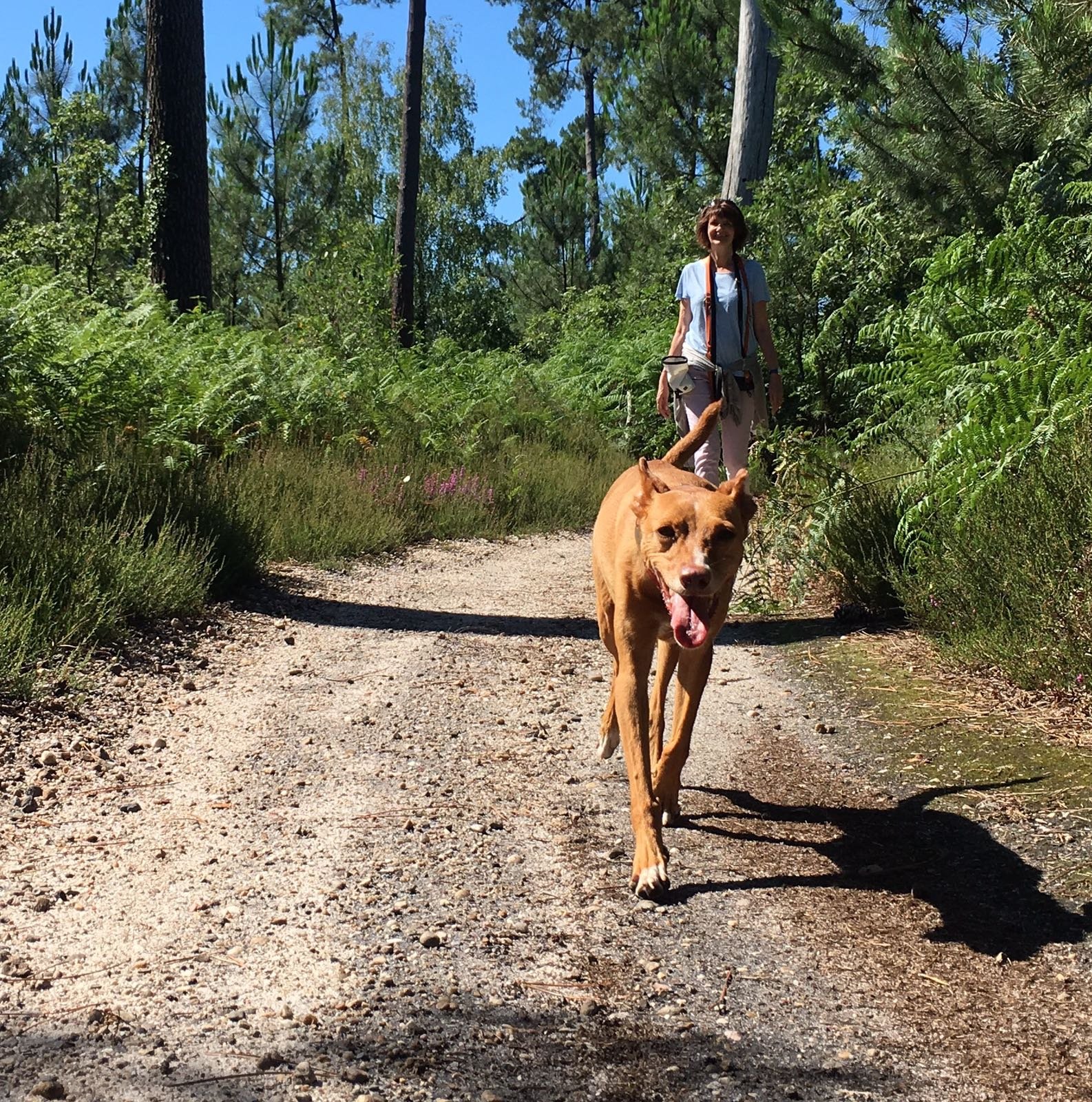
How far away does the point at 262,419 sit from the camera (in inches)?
414

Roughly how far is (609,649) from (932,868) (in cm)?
147

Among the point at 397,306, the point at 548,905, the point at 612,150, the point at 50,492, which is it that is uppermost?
the point at 612,150

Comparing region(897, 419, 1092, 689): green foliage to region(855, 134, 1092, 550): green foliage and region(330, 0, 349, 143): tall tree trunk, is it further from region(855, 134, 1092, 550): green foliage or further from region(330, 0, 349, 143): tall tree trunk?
region(330, 0, 349, 143): tall tree trunk

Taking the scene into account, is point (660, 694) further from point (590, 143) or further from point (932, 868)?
point (590, 143)

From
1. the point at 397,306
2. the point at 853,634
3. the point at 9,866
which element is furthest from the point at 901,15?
the point at 397,306

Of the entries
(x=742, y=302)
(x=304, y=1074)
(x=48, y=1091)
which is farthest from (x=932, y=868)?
(x=742, y=302)

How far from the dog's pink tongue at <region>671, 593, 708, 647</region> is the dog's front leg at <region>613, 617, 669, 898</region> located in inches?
15.6

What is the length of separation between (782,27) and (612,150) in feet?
77.8

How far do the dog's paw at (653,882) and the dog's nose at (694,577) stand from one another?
3.02ft

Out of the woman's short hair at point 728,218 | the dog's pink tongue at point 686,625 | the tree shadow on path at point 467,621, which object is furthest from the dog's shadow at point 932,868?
the woman's short hair at point 728,218

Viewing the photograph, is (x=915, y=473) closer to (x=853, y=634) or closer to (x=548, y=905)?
(x=853, y=634)

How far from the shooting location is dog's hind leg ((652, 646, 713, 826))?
3850 millimetres

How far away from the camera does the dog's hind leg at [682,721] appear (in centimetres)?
385

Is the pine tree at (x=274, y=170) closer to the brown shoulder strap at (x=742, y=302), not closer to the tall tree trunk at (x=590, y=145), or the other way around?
the tall tree trunk at (x=590, y=145)
